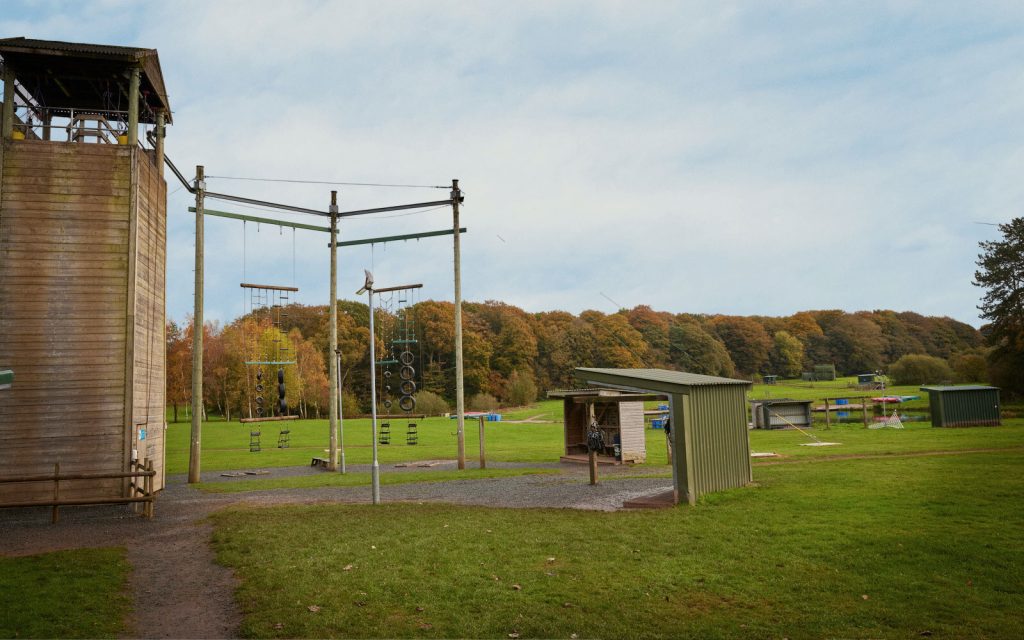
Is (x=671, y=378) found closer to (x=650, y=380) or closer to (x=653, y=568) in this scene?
(x=650, y=380)

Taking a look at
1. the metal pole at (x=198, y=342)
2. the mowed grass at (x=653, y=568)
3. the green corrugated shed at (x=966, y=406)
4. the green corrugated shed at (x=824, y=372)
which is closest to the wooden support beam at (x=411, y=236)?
the metal pole at (x=198, y=342)

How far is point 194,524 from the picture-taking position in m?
13.4

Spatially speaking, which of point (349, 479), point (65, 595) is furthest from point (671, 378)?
point (65, 595)

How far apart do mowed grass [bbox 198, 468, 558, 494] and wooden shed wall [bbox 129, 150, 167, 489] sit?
7.12 ft

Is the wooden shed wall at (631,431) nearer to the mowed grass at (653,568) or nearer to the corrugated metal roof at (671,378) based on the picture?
the corrugated metal roof at (671,378)

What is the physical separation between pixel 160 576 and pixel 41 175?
12.7 meters

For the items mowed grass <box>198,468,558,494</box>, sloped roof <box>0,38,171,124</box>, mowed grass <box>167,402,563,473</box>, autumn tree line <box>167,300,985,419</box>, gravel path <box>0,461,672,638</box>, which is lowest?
mowed grass <box>167,402,563,473</box>

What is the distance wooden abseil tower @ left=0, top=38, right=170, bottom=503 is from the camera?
16.3m

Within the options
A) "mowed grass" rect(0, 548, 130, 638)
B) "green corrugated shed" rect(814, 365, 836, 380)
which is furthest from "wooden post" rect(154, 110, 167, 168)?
"green corrugated shed" rect(814, 365, 836, 380)

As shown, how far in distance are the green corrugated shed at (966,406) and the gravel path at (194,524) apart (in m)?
23.2

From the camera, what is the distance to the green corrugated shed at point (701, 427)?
14125mm

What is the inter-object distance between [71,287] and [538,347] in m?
67.6

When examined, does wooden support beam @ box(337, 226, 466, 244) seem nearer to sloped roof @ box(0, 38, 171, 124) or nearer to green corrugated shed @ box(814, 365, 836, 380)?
sloped roof @ box(0, 38, 171, 124)

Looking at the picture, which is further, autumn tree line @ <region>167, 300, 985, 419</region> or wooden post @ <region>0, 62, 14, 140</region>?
autumn tree line @ <region>167, 300, 985, 419</region>
